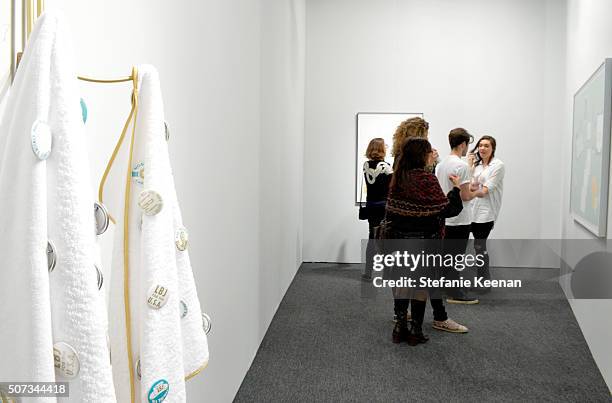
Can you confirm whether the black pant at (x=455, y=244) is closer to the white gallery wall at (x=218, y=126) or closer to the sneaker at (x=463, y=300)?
the sneaker at (x=463, y=300)

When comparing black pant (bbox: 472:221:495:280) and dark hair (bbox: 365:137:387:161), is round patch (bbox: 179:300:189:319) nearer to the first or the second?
dark hair (bbox: 365:137:387:161)

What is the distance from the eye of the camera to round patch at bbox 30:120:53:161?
2.28 feet

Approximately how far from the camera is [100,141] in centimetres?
125

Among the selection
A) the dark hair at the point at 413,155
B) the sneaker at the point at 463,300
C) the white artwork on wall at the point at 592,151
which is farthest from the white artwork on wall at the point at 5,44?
the sneaker at the point at 463,300

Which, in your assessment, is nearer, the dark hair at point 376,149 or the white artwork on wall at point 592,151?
the white artwork on wall at point 592,151

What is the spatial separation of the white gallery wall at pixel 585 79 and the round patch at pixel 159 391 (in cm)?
258

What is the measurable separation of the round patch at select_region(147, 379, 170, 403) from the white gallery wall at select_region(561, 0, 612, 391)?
2.58 m

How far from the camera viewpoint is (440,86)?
19.5ft

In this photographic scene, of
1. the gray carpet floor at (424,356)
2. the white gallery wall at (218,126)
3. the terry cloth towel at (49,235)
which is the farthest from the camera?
the gray carpet floor at (424,356)

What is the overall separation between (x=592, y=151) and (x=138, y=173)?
131 inches

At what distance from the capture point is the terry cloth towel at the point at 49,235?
0.69m

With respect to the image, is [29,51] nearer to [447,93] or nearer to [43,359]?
[43,359]

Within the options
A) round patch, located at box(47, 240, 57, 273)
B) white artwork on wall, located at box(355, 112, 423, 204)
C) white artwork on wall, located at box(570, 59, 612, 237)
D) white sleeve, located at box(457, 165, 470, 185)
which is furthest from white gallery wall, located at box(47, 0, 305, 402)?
white artwork on wall, located at box(570, 59, 612, 237)

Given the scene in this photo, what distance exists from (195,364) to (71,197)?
46 centimetres
